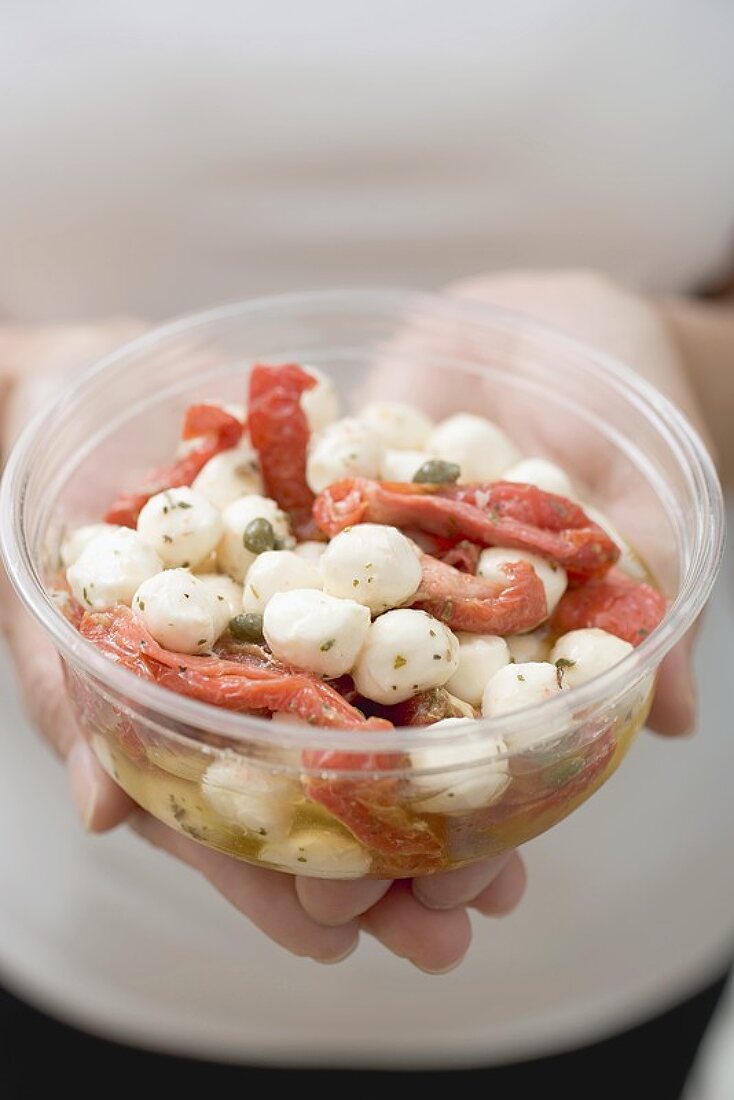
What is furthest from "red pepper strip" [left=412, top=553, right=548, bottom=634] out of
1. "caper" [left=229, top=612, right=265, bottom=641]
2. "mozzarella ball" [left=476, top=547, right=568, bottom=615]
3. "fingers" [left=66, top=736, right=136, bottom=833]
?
"fingers" [left=66, top=736, right=136, bottom=833]

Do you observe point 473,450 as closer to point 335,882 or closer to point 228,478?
point 228,478

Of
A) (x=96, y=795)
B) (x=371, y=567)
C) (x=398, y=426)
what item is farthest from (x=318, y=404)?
(x=96, y=795)

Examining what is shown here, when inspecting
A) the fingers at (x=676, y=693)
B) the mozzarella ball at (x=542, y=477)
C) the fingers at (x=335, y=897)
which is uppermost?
the mozzarella ball at (x=542, y=477)

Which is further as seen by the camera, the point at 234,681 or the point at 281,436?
the point at 281,436

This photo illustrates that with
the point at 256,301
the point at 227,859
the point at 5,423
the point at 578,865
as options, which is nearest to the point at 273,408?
A: the point at 256,301

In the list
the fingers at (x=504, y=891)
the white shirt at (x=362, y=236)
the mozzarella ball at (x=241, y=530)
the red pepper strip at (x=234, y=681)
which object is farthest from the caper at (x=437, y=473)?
the white shirt at (x=362, y=236)

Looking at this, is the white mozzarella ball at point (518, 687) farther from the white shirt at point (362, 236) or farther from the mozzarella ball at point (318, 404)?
the white shirt at point (362, 236)
